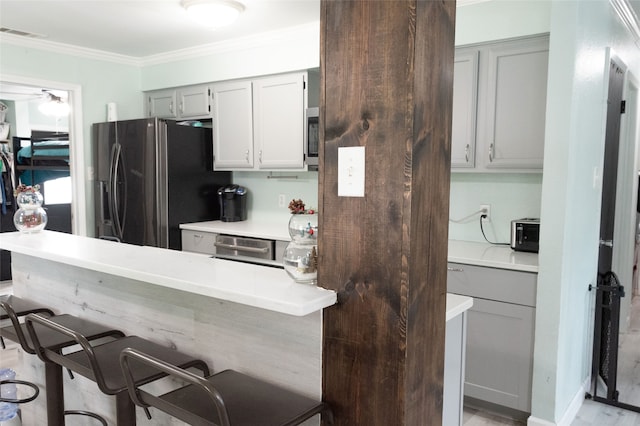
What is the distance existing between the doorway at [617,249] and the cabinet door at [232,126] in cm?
251

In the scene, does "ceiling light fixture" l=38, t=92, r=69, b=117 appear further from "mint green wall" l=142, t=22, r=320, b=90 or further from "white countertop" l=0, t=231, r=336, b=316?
"white countertop" l=0, t=231, r=336, b=316

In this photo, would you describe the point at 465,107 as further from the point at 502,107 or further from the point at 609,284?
the point at 609,284

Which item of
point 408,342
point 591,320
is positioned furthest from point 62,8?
point 591,320

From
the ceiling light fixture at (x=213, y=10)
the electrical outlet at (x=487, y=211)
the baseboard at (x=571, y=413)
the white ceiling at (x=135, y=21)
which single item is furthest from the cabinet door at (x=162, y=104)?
the baseboard at (x=571, y=413)

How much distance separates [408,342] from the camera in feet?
4.06

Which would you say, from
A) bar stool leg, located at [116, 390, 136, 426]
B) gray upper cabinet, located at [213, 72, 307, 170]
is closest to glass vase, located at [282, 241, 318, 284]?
bar stool leg, located at [116, 390, 136, 426]

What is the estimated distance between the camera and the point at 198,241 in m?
3.98

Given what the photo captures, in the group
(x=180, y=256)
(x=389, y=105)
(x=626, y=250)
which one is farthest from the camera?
(x=626, y=250)

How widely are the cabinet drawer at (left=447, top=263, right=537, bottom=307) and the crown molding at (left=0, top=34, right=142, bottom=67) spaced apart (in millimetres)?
3597

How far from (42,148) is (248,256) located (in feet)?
13.4

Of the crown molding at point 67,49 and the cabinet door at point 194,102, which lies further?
the cabinet door at point 194,102

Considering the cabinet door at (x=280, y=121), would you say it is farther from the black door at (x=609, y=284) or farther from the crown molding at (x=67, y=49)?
the black door at (x=609, y=284)

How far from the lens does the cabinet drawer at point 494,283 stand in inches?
98.3

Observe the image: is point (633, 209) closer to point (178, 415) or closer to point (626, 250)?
point (626, 250)
